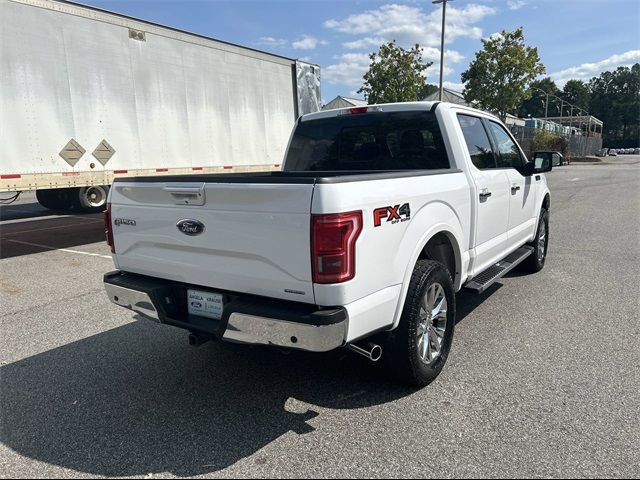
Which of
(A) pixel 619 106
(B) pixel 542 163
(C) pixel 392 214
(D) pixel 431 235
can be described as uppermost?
(A) pixel 619 106

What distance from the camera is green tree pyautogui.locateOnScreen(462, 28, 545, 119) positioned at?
3456 cm

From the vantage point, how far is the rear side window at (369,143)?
401cm

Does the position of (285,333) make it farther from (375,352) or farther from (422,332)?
(422,332)

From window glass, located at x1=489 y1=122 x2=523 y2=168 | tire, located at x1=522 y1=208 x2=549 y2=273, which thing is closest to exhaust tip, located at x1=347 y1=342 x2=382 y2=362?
window glass, located at x1=489 y1=122 x2=523 y2=168

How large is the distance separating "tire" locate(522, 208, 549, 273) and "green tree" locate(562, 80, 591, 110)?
141 meters

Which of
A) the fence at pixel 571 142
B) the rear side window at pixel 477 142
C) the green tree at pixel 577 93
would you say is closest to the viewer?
the rear side window at pixel 477 142

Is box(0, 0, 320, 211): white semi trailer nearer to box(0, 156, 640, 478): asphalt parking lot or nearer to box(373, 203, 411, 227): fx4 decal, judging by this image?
box(0, 156, 640, 478): asphalt parking lot

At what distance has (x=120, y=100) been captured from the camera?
8773mm

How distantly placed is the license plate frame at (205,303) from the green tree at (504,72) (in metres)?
36.7

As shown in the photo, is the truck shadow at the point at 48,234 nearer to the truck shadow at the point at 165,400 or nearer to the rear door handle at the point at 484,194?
the truck shadow at the point at 165,400

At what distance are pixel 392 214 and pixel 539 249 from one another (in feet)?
13.6

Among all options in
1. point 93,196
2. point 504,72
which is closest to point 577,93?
point 504,72

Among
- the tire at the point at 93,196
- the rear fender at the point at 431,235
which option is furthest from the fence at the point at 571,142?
the rear fender at the point at 431,235

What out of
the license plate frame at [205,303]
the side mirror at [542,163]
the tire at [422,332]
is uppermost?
the side mirror at [542,163]
